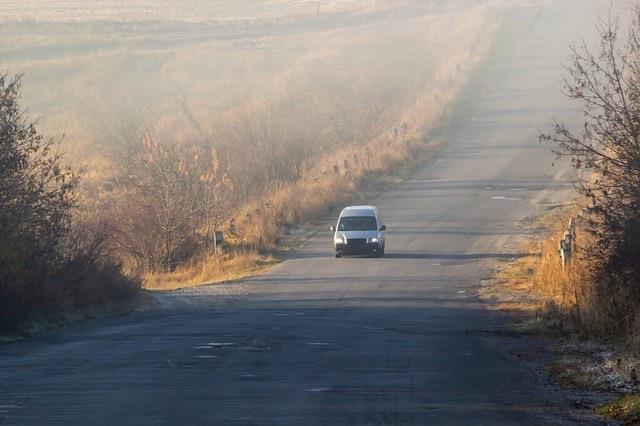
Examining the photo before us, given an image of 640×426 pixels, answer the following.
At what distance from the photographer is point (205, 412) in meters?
11.5

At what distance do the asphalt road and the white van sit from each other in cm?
49

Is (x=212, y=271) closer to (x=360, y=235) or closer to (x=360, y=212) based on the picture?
(x=360, y=235)

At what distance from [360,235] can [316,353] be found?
20.8 m

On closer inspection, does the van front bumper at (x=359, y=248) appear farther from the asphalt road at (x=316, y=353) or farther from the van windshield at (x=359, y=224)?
the van windshield at (x=359, y=224)

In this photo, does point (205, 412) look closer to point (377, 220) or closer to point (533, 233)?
point (377, 220)

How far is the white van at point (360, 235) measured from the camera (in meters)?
37.1

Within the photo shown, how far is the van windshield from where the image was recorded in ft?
123

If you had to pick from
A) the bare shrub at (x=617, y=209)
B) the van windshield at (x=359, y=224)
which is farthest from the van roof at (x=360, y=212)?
the bare shrub at (x=617, y=209)

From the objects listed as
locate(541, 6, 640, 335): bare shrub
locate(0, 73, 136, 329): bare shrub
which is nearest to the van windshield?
locate(0, 73, 136, 329): bare shrub

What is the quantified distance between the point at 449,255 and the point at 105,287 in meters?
14.4

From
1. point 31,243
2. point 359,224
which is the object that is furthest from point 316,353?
point 359,224

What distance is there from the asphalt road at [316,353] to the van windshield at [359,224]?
3.69 feet

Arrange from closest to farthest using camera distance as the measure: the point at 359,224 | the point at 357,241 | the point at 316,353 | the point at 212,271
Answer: the point at 316,353 < the point at 212,271 < the point at 357,241 < the point at 359,224

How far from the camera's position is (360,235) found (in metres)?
37.1
